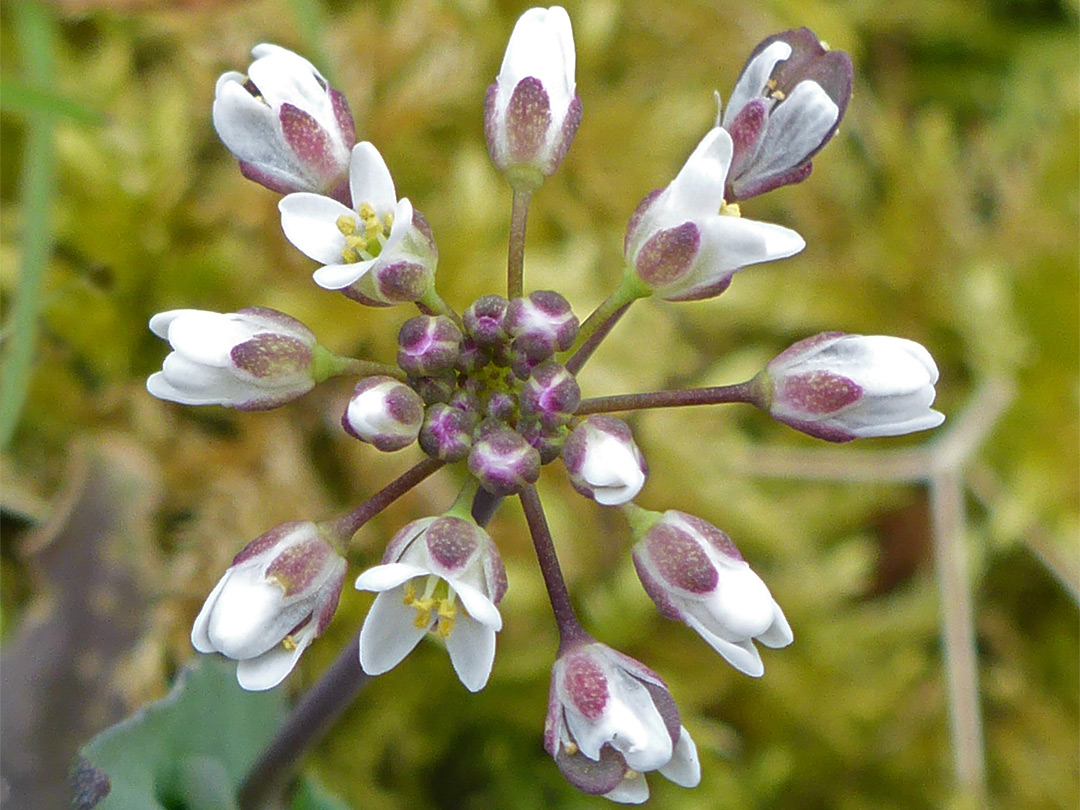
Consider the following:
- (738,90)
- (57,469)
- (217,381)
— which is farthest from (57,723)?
(738,90)

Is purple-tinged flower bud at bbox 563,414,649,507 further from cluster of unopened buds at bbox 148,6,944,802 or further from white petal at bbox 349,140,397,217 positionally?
white petal at bbox 349,140,397,217

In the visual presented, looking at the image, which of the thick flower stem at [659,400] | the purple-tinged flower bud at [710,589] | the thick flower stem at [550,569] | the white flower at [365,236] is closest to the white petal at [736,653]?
the purple-tinged flower bud at [710,589]

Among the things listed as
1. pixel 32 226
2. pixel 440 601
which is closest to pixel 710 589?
pixel 440 601

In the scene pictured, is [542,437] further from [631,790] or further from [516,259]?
[631,790]

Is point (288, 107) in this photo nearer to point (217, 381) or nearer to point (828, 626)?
point (217, 381)

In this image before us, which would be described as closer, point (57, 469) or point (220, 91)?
point (220, 91)

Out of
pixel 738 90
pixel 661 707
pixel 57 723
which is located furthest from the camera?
pixel 57 723
